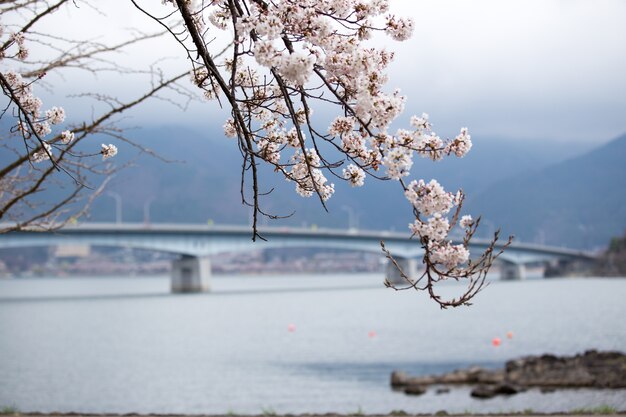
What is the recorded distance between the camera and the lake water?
2981 cm

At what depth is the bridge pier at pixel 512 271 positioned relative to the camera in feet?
483

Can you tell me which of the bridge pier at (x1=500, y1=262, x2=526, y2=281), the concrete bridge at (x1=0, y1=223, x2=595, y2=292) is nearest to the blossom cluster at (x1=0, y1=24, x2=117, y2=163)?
the concrete bridge at (x1=0, y1=223, x2=595, y2=292)

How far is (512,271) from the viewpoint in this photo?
15075 cm

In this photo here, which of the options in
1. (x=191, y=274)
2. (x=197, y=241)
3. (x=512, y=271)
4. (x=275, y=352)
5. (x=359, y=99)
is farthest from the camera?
(x=512, y=271)

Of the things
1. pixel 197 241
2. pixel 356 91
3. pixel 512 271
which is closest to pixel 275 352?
pixel 356 91

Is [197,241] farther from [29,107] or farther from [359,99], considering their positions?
[359,99]

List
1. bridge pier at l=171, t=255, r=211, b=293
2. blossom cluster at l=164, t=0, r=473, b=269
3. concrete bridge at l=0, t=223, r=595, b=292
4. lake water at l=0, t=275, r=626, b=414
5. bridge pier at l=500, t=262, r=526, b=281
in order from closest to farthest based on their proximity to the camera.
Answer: blossom cluster at l=164, t=0, r=473, b=269 → lake water at l=0, t=275, r=626, b=414 → concrete bridge at l=0, t=223, r=595, b=292 → bridge pier at l=171, t=255, r=211, b=293 → bridge pier at l=500, t=262, r=526, b=281

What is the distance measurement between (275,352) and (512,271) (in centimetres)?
10659

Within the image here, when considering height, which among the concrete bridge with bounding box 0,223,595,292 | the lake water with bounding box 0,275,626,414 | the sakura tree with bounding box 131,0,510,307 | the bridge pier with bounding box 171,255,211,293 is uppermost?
the concrete bridge with bounding box 0,223,595,292

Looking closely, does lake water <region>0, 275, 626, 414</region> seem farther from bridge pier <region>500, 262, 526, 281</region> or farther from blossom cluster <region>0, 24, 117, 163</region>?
bridge pier <region>500, 262, 526, 281</region>

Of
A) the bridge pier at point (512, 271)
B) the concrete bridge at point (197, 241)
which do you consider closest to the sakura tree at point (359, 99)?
the concrete bridge at point (197, 241)

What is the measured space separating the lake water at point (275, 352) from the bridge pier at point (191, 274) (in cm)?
866

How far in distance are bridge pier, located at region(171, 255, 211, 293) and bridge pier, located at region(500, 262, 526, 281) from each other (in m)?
56.5

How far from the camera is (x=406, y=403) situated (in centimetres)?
2816
